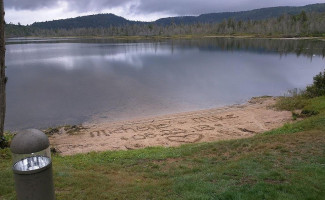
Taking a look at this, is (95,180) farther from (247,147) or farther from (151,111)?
(151,111)

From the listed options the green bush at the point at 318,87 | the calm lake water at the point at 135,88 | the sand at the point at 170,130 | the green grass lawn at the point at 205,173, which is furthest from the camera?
the calm lake water at the point at 135,88

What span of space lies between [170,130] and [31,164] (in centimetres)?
1306

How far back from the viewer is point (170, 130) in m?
17.2

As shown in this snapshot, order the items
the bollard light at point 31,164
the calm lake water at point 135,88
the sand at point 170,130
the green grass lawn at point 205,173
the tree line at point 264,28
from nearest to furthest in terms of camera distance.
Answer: the bollard light at point 31,164
the green grass lawn at point 205,173
the sand at point 170,130
the calm lake water at point 135,88
the tree line at point 264,28

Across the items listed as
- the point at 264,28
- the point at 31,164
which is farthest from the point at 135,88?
the point at 264,28

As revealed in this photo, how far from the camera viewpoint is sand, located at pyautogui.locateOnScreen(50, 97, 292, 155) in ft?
48.8

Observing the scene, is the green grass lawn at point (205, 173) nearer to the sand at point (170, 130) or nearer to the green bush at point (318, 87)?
the sand at point (170, 130)

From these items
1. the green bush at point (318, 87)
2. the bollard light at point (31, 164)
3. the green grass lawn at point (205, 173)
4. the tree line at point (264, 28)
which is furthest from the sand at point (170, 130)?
the tree line at point (264, 28)

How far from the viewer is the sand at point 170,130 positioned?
14.9m

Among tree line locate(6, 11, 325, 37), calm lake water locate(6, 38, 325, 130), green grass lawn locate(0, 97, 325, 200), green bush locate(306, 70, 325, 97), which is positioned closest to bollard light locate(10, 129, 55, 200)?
green grass lawn locate(0, 97, 325, 200)

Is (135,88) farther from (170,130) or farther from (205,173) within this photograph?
(205,173)

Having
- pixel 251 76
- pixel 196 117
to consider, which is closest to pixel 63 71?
pixel 251 76

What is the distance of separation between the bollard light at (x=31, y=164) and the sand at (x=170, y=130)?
943cm

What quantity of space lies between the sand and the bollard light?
371 inches
